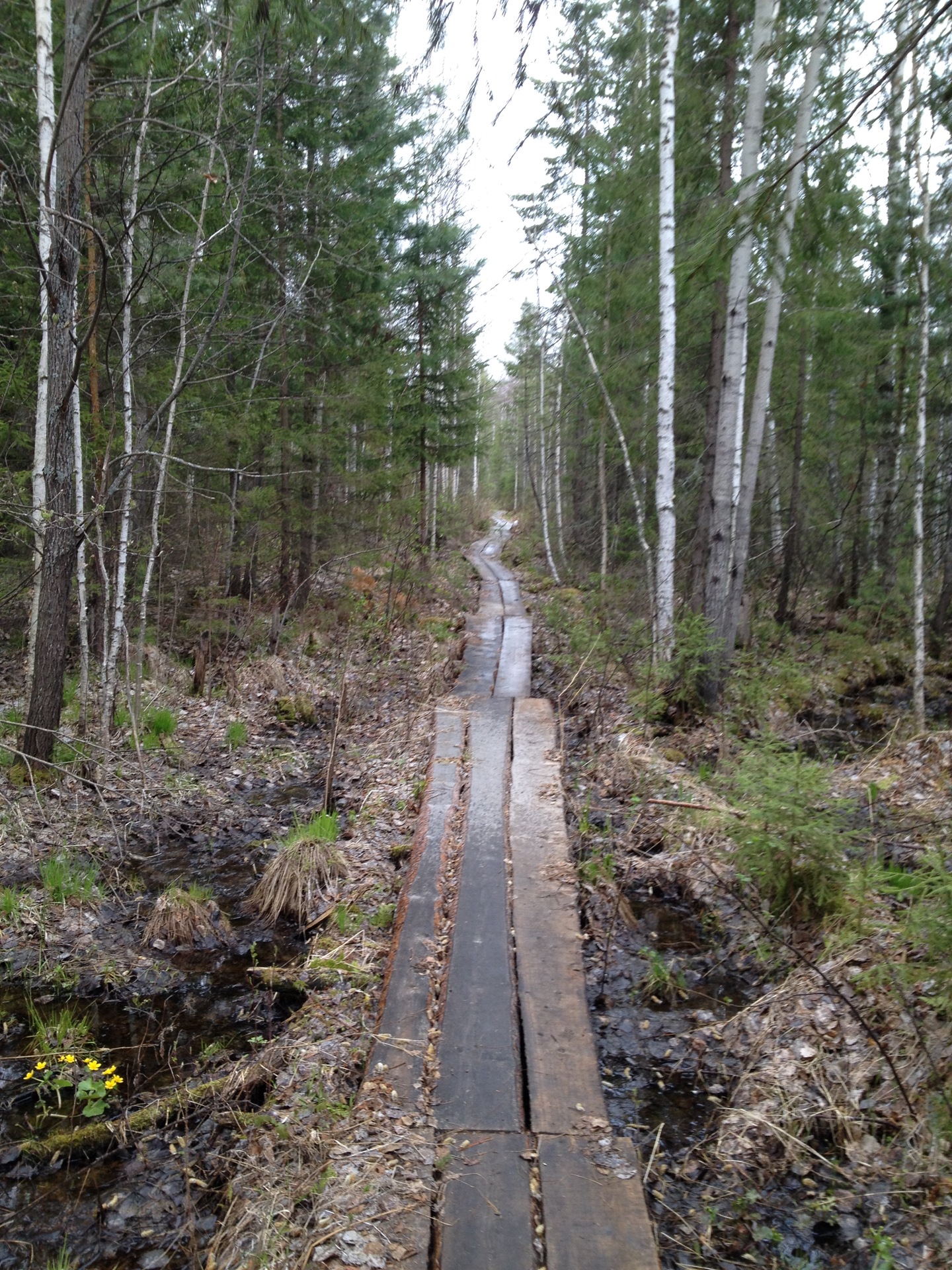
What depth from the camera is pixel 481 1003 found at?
430 cm

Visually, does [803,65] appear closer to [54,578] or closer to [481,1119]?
[54,578]

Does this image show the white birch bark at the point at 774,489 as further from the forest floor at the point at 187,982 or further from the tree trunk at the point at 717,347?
the forest floor at the point at 187,982

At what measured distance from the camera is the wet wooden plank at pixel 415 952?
387 cm

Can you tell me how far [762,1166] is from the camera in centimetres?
348

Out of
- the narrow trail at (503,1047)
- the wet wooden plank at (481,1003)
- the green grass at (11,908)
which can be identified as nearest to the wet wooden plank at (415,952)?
the narrow trail at (503,1047)

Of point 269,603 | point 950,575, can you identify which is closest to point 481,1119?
point 269,603

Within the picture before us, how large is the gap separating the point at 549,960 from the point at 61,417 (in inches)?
238

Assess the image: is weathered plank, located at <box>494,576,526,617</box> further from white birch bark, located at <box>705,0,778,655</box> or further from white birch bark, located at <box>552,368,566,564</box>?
white birch bark, located at <box>705,0,778,655</box>

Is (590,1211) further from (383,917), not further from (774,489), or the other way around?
(774,489)

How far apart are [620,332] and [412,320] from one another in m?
6.09

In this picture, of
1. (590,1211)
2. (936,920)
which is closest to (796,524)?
(936,920)

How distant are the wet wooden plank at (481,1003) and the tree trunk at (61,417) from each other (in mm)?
3838

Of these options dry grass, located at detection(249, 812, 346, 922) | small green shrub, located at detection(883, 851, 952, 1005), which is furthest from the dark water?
small green shrub, located at detection(883, 851, 952, 1005)

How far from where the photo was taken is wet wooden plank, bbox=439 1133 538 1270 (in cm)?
280
